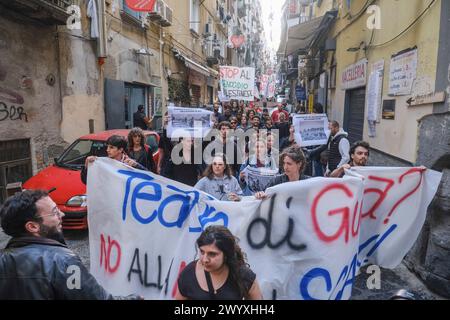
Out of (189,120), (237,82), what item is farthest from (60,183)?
(237,82)

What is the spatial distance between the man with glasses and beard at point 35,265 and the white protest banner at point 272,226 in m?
A: 0.90

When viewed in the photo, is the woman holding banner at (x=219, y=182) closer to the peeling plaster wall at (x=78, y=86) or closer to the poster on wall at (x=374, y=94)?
the poster on wall at (x=374, y=94)

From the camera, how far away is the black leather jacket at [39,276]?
1721 millimetres

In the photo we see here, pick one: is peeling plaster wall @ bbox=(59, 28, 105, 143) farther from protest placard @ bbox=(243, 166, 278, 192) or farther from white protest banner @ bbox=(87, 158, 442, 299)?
white protest banner @ bbox=(87, 158, 442, 299)

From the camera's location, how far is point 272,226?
276 cm

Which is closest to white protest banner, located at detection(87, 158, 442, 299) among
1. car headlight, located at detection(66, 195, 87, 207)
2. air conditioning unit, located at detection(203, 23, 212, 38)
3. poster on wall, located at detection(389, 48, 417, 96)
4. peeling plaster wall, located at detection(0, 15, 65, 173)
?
car headlight, located at detection(66, 195, 87, 207)

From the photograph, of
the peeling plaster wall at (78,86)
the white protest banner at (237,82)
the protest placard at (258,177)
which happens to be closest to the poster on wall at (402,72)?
the protest placard at (258,177)

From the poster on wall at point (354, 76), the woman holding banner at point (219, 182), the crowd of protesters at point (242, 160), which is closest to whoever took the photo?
the crowd of protesters at point (242, 160)

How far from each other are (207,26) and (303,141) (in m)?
17.1

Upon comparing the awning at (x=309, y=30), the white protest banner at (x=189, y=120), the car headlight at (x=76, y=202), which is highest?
the awning at (x=309, y=30)

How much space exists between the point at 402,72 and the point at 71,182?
17.2 ft

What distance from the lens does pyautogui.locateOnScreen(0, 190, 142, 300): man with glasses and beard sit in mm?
1726
